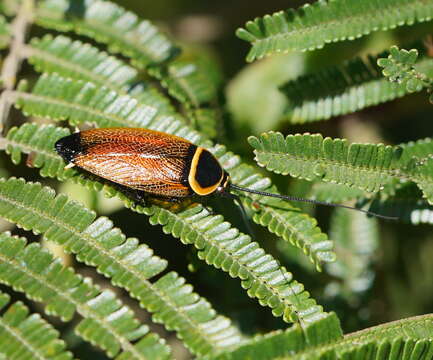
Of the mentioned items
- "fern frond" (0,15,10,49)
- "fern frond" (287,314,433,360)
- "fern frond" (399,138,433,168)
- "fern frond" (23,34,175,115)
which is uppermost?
"fern frond" (0,15,10,49)

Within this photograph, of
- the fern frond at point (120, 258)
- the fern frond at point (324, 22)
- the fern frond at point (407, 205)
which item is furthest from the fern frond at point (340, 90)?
the fern frond at point (120, 258)

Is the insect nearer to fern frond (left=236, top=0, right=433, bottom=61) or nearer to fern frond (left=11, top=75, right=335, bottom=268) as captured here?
fern frond (left=11, top=75, right=335, bottom=268)

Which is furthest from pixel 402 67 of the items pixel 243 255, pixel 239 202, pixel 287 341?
pixel 287 341

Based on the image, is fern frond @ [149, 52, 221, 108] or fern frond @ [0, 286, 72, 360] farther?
fern frond @ [149, 52, 221, 108]

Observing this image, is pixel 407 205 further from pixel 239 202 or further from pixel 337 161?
pixel 239 202

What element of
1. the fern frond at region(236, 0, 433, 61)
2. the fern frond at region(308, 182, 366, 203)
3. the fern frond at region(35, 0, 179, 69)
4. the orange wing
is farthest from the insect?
the fern frond at region(35, 0, 179, 69)
